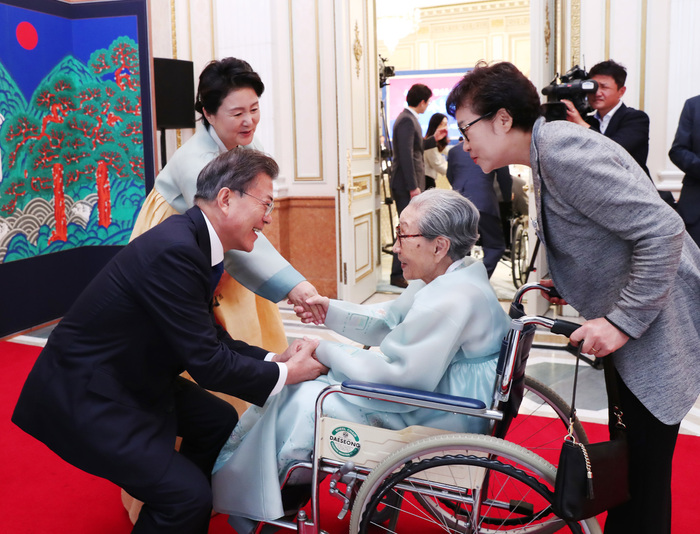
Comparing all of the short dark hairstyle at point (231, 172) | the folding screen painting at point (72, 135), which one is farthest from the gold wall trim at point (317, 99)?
the short dark hairstyle at point (231, 172)

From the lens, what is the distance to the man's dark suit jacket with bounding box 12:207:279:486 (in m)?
1.65

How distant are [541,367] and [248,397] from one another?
2533mm

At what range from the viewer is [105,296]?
5.45 feet

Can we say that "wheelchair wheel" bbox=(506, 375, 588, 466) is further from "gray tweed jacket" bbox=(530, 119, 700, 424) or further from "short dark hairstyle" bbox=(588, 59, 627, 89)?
A: "short dark hairstyle" bbox=(588, 59, 627, 89)

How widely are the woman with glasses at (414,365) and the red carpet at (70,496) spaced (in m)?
0.55

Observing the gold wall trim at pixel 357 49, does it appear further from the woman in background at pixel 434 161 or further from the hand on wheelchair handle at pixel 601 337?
the hand on wheelchair handle at pixel 601 337

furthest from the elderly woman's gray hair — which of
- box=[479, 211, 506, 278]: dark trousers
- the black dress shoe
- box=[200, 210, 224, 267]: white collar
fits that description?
the black dress shoe

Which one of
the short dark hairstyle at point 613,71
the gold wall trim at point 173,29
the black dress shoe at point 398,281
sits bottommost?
the black dress shoe at point 398,281

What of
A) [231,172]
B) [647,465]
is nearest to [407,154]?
[231,172]

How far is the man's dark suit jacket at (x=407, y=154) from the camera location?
574 centimetres

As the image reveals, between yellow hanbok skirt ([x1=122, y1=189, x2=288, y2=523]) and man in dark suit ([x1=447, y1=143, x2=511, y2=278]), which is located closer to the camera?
yellow hanbok skirt ([x1=122, y1=189, x2=288, y2=523])

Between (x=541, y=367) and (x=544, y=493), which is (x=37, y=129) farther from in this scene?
(x=544, y=493)

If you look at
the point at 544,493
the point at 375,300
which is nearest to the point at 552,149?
the point at 544,493

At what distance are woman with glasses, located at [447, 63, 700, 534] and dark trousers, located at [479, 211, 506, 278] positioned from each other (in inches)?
143
